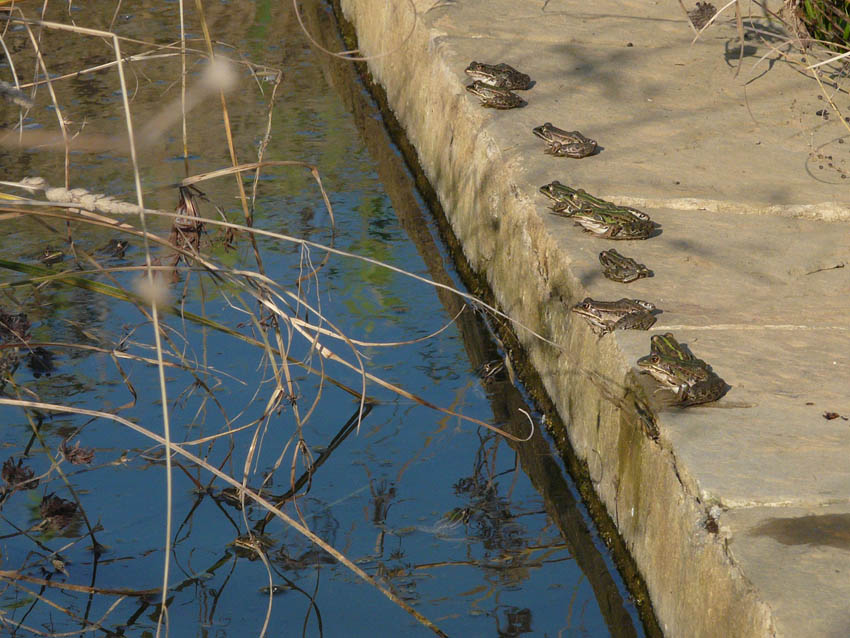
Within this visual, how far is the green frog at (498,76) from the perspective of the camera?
4.80 meters

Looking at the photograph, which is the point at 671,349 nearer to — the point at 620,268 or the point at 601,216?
the point at 620,268

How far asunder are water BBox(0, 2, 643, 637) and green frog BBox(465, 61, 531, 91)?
76 cm

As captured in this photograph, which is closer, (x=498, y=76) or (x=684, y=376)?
(x=684, y=376)

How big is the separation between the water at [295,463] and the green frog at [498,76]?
76 cm

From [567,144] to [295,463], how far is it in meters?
1.76

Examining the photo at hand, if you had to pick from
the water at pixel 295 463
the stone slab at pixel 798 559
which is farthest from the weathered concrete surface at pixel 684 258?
the water at pixel 295 463

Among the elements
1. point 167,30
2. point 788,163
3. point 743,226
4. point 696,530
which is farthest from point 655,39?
point 696,530

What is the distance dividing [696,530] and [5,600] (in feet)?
5.55

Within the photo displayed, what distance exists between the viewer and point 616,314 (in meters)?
3.10

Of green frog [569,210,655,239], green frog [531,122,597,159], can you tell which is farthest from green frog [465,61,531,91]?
green frog [569,210,655,239]

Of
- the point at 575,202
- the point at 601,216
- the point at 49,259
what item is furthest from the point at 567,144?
Result: the point at 49,259

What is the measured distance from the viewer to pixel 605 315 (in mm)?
3129

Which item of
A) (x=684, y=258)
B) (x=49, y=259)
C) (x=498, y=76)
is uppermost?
(x=498, y=76)

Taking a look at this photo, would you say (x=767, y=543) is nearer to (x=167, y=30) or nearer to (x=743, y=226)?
(x=743, y=226)
